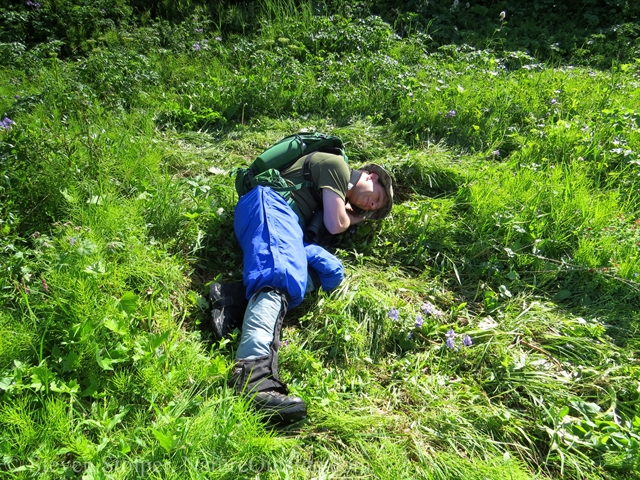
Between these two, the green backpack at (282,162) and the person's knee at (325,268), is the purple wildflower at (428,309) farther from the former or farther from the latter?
the green backpack at (282,162)

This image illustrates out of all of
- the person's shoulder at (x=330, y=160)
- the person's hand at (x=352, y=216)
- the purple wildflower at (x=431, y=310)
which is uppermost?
the person's shoulder at (x=330, y=160)

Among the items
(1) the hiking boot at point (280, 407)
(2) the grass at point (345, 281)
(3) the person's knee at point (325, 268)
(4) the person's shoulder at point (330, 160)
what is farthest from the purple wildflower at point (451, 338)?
(4) the person's shoulder at point (330, 160)

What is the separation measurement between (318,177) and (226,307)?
1.17 m

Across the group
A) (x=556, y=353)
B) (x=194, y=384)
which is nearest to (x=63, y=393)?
(x=194, y=384)

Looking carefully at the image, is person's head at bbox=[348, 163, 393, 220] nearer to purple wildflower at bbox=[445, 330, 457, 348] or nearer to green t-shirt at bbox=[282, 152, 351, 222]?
green t-shirt at bbox=[282, 152, 351, 222]

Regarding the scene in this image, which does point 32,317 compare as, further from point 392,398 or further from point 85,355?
point 392,398

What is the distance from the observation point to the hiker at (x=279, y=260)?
207 cm

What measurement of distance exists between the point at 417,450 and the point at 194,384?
1114mm

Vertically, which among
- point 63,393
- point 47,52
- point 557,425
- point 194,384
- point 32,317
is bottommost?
point 557,425

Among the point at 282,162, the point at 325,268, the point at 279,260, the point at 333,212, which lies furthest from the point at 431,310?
the point at 282,162

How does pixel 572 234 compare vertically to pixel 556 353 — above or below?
above

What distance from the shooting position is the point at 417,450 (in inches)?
78.5

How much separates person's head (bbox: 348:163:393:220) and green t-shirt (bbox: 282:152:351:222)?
Result: 0.62 ft

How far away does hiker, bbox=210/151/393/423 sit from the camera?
2.07 m
